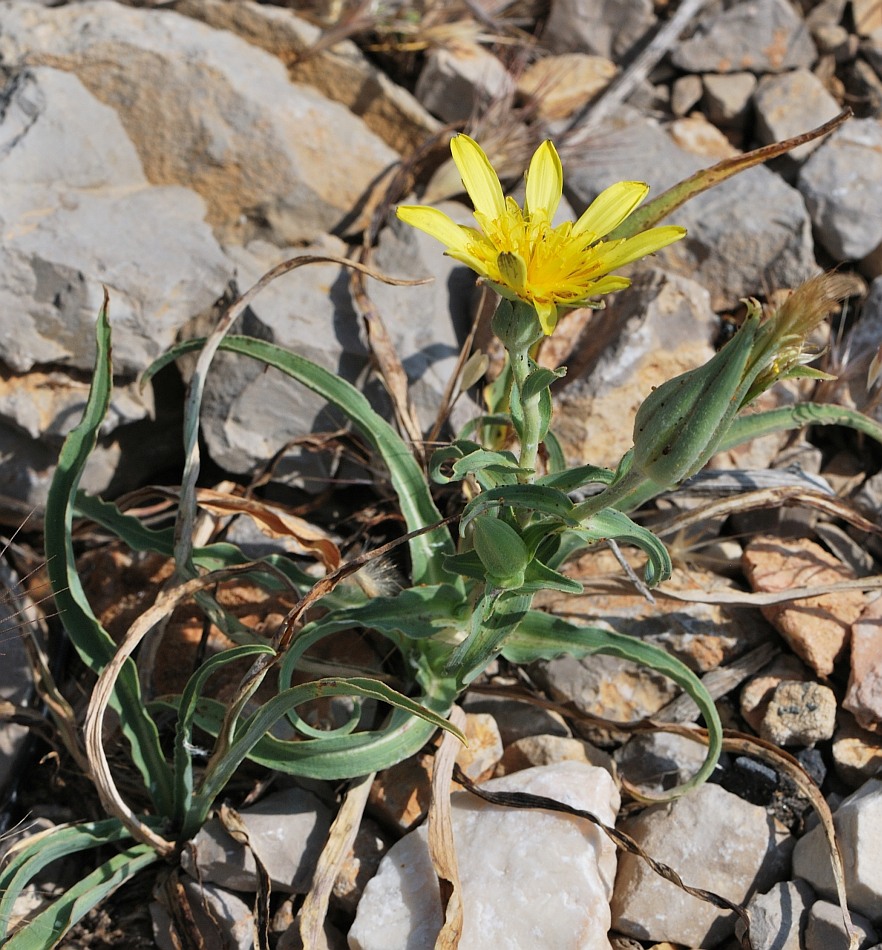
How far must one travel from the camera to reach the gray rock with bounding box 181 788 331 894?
7.68 ft

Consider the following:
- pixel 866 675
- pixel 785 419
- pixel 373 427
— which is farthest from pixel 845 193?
pixel 373 427

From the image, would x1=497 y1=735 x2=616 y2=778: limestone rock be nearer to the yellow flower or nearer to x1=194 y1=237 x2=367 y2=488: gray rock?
x1=194 y1=237 x2=367 y2=488: gray rock

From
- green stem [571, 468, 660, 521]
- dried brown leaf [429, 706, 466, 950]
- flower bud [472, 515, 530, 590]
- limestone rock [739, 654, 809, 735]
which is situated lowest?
dried brown leaf [429, 706, 466, 950]

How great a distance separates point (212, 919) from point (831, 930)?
55.9 inches

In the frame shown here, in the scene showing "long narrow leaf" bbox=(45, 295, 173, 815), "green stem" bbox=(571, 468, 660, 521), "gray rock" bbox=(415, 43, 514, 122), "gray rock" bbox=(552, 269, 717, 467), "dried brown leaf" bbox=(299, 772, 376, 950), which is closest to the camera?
"green stem" bbox=(571, 468, 660, 521)

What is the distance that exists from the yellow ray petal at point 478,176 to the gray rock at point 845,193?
1950mm

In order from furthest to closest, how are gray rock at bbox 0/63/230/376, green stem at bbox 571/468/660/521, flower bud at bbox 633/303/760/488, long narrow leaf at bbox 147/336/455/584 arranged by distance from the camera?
gray rock at bbox 0/63/230/376, long narrow leaf at bbox 147/336/455/584, green stem at bbox 571/468/660/521, flower bud at bbox 633/303/760/488

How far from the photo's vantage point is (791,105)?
4.04m

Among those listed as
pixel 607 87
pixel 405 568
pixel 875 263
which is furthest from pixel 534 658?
pixel 607 87

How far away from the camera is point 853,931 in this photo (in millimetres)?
2143

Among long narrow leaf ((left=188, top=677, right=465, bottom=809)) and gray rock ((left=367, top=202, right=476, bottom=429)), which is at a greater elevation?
gray rock ((left=367, top=202, right=476, bottom=429))

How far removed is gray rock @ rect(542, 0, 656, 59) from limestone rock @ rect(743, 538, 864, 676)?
249cm

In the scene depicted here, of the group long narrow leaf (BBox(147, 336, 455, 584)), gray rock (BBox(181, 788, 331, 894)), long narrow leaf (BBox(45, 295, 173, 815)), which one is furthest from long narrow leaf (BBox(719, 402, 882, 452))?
long narrow leaf (BBox(45, 295, 173, 815))

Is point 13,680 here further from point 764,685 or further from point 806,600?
point 806,600
